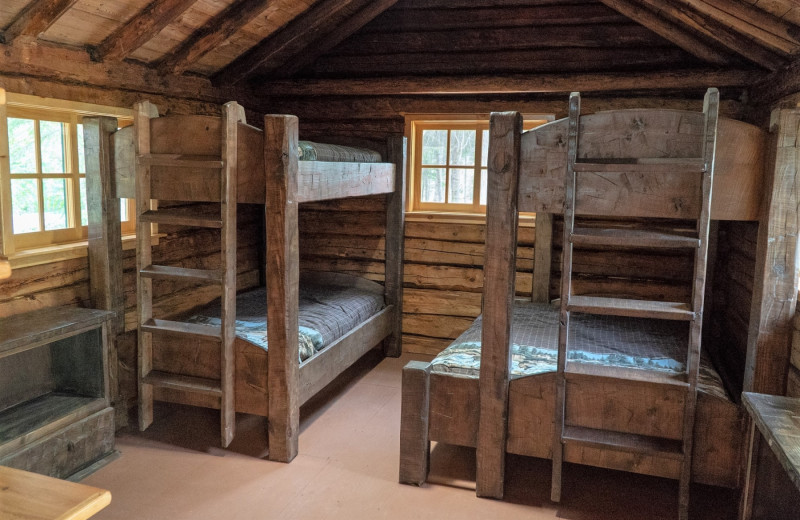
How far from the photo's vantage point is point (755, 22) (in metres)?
3.60

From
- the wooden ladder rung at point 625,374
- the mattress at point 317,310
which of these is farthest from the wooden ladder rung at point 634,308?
the mattress at point 317,310

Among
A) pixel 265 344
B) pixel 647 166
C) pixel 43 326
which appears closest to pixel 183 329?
pixel 265 344

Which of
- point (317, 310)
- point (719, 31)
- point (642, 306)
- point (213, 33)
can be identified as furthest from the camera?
point (317, 310)

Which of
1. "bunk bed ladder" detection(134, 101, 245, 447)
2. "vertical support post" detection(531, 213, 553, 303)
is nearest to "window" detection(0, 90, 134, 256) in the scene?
"bunk bed ladder" detection(134, 101, 245, 447)

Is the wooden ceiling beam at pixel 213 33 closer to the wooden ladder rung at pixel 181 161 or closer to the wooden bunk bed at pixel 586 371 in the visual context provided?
the wooden ladder rung at pixel 181 161

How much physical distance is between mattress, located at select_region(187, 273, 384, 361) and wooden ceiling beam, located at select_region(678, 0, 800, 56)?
3152 millimetres

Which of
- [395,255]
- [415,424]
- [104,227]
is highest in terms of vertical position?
[104,227]

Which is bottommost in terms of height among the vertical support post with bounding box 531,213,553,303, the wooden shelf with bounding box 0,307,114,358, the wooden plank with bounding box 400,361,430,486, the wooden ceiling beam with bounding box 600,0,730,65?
the wooden plank with bounding box 400,361,430,486

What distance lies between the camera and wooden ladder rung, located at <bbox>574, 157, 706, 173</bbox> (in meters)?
2.76

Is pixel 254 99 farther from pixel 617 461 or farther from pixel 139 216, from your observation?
pixel 617 461

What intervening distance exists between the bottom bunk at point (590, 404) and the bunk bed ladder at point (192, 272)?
3.63ft

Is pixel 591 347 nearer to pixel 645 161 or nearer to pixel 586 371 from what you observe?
pixel 586 371

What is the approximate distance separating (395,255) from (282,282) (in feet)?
7.54

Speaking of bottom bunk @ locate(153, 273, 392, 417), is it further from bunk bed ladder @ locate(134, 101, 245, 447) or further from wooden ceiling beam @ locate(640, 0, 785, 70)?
wooden ceiling beam @ locate(640, 0, 785, 70)
